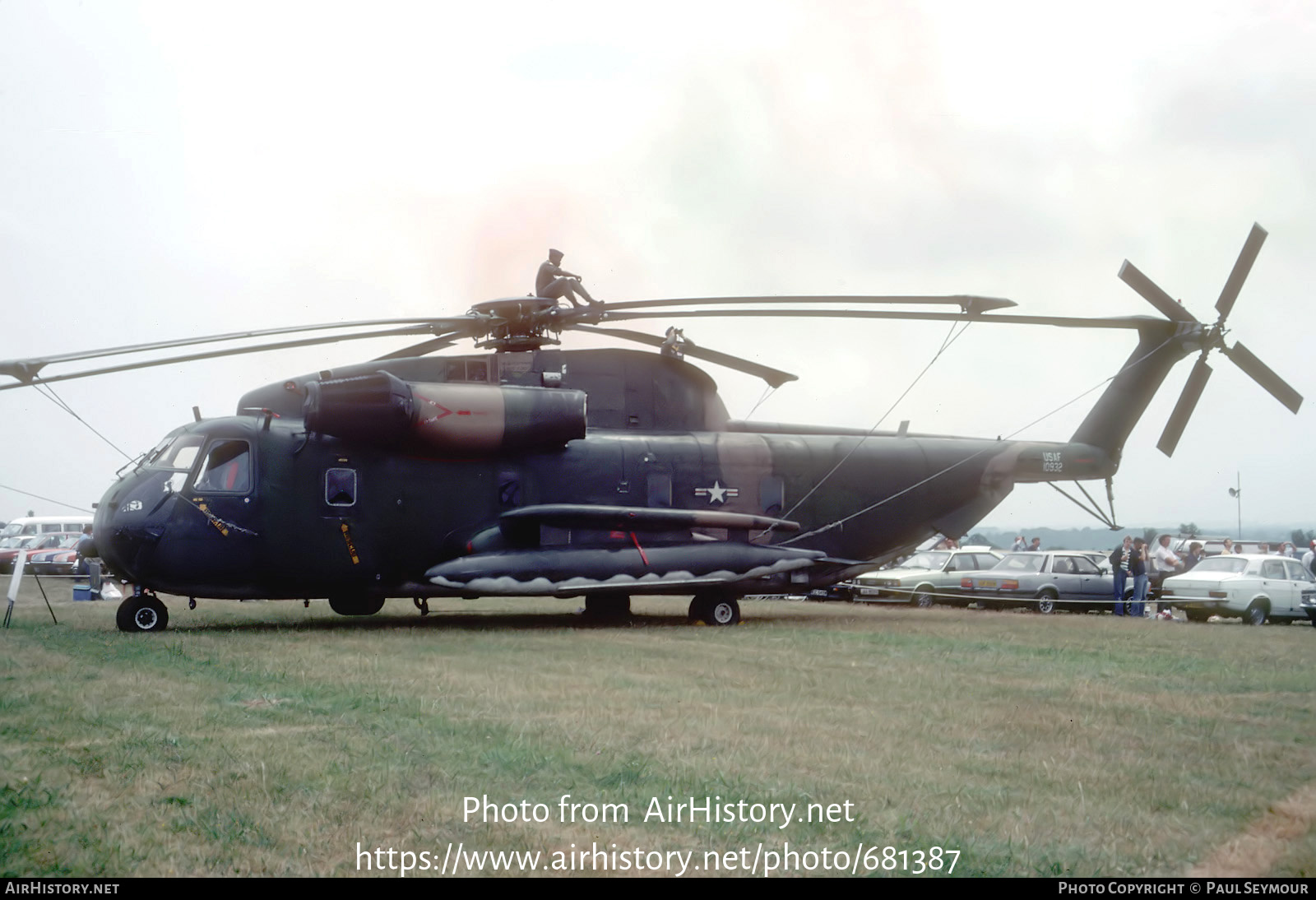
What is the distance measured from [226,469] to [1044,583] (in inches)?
618

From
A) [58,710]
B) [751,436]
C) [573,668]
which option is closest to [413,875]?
[58,710]

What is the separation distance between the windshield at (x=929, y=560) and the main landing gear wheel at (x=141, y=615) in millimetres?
15305

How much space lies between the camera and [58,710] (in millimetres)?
7184

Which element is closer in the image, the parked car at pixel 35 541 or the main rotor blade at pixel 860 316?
the main rotor blade at pixel 860 316

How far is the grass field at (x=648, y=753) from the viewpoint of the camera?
168 inches

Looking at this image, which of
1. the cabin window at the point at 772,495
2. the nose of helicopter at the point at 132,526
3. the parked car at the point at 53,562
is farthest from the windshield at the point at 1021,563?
the parked car at the point at 53,562

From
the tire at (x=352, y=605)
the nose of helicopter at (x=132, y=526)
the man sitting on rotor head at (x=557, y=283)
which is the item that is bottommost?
the tire at (x=352, y=605)

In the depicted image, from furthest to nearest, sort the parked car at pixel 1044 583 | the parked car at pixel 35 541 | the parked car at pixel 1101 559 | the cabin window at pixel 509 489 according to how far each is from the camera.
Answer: the parked car at pixel 35 541 → the parked car at pixel 1101 559 → the parked car at pixel 1044 583 → the cabin window at pixel 509 489

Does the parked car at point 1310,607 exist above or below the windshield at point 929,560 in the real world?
below

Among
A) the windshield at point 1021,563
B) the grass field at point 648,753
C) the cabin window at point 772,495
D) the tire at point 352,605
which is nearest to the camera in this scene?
the grass field at point 648,753

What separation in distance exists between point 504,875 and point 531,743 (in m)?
2.24

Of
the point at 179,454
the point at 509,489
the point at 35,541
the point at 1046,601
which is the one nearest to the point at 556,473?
the point at 509,489

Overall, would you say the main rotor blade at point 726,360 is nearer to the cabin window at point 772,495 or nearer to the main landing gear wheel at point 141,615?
the cabin window at point 772,495
